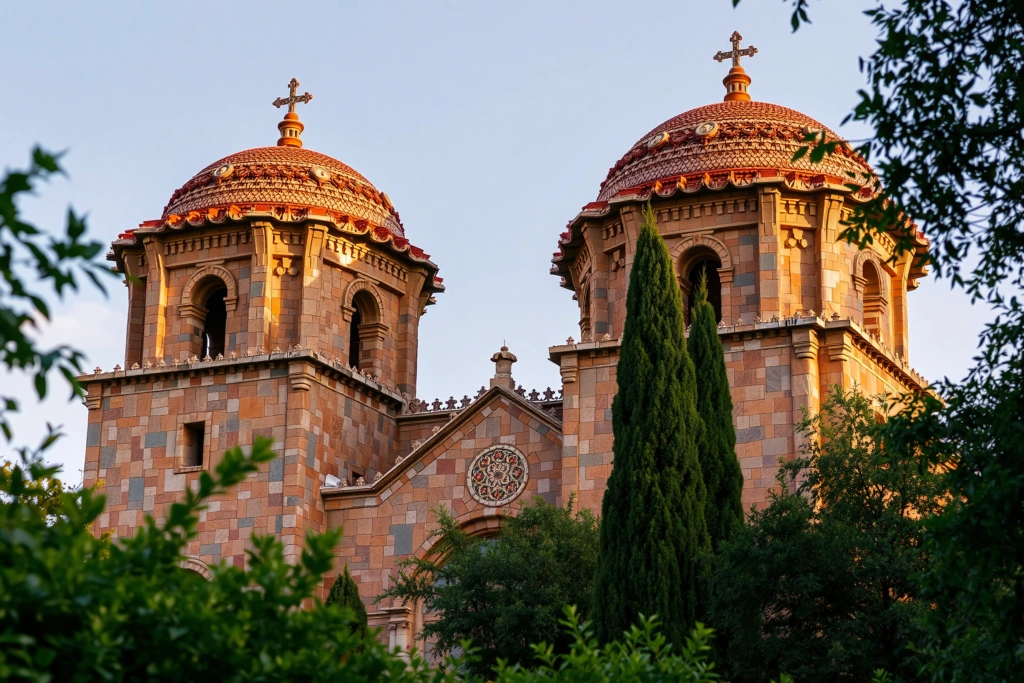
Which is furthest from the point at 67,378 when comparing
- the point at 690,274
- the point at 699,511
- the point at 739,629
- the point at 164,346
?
the point at 164,346

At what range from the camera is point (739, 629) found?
76.6 feet

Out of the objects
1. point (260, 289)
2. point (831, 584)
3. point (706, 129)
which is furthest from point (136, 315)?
point (831, 584)

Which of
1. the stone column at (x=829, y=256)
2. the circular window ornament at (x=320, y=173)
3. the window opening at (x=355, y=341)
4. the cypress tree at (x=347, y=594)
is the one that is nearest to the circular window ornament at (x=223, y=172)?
the circular window ornament at (x=320, y=173)

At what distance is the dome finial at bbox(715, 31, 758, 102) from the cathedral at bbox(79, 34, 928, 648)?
4 centimetres

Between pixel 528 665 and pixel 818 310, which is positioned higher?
pixel 818 310

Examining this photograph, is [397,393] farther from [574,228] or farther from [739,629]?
[739,629]

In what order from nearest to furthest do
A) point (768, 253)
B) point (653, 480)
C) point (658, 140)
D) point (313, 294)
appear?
point (653, 480) → point (768, 253) → point (658, 140) → point (313, 294)

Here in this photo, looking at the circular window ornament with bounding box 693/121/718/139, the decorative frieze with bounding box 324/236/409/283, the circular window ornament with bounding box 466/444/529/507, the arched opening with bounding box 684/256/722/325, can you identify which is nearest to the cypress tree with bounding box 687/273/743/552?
the arched opening with bounding box 684/256/722/325

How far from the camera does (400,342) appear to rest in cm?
3750

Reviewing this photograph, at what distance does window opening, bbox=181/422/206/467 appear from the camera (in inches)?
1355

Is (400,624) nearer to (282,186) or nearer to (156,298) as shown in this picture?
(156,298)

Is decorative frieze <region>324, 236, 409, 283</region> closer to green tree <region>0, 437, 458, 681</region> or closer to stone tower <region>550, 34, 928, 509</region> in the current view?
stone tower <region>550, 34, 928, 509</region>

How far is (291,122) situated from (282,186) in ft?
11.0

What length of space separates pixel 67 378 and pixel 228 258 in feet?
89.3
